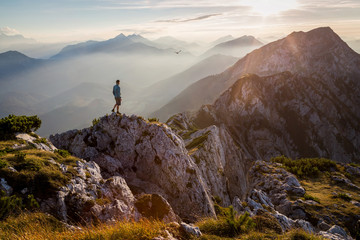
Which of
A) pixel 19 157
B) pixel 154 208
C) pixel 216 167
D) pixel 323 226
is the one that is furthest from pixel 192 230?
pixel 216 167

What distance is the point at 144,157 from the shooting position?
29.5 meters

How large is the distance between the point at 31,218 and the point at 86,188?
20.9 feet

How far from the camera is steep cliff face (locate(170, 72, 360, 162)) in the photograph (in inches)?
5360

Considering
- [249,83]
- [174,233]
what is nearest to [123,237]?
[174,233]

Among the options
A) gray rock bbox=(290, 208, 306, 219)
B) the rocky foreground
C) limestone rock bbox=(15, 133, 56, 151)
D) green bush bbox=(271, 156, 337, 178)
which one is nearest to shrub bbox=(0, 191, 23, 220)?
the rocky foreground

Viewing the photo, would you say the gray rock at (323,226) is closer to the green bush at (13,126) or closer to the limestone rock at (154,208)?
the limestone rock at (154,208)

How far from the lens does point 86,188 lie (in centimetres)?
1722

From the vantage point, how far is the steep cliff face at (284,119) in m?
136

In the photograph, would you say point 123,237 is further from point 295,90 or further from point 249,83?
point 295,90

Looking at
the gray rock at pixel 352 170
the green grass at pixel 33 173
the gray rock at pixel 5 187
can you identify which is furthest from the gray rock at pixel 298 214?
the gray rock at pixel 5 187

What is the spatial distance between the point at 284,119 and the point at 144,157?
148 m

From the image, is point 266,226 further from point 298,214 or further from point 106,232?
point 298,214

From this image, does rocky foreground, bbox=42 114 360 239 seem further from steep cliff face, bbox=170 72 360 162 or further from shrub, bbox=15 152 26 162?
steep cliff face, bbox=170 72 360 162

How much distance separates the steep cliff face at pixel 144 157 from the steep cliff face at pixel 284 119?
96533 mm
